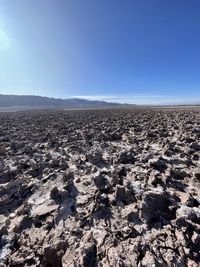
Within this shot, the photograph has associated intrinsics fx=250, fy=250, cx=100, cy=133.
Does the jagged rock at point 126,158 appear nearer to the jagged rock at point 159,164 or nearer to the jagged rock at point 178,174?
the jagged rock at point 159,164

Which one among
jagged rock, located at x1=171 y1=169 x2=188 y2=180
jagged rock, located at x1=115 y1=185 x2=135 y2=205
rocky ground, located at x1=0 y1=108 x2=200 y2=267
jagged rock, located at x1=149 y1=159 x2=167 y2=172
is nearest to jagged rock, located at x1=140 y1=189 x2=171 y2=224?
rocky ground, located at x1=0 y1=108 x2=200 y2=267

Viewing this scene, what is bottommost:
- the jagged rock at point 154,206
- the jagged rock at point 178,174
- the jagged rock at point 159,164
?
the jagged rock at point 159,164

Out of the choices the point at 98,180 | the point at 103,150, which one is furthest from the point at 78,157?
the point at 98,180

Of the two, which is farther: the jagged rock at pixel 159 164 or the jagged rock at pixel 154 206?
the jagged rock at pixel 159 164

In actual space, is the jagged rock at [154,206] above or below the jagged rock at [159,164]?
above

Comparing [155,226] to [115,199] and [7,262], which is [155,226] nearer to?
[115,199]

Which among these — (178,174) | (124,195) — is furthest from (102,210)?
(178,174)

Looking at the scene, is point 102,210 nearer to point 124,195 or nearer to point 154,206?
point 124,195

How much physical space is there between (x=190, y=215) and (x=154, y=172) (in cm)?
204

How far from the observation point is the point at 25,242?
3502 millimetres

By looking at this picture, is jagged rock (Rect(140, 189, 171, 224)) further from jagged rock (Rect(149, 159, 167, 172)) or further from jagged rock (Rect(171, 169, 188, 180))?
jagged rock (Rect(149, 159, 167, 172))

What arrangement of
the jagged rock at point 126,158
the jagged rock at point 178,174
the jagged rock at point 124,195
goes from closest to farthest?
1. the jagged rock at point 124,195
2. the jagged rock at point 178,174
3. the jagged rock at point 126,158

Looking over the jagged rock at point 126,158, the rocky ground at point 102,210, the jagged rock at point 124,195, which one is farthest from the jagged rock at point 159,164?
the jagged rock at point 124,195

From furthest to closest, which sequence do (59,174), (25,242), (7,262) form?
(59,174) → (25,242) → (7,262)
